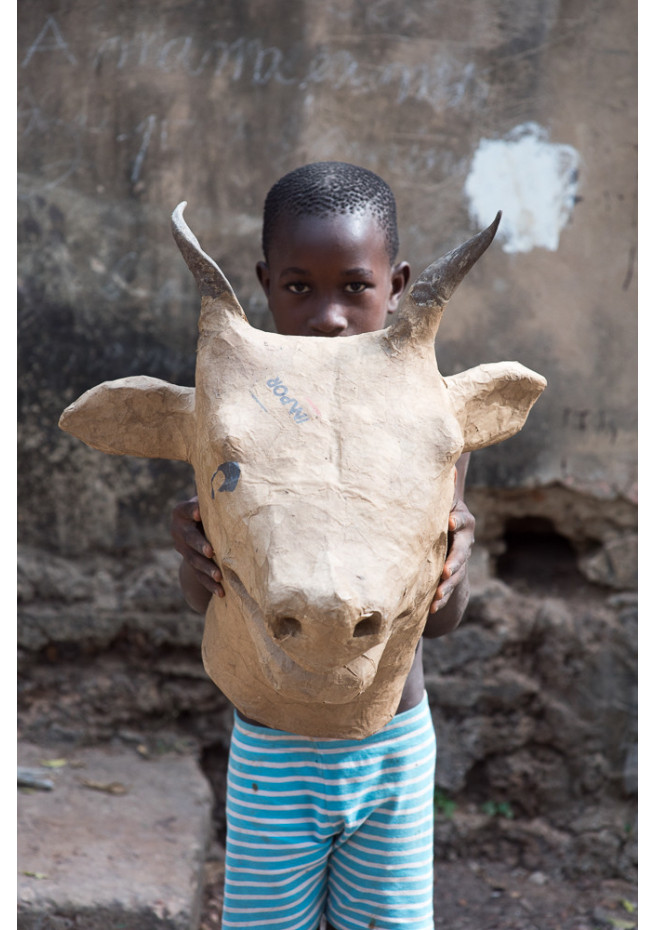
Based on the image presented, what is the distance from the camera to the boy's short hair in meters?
1.80

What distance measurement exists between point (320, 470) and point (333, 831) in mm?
855

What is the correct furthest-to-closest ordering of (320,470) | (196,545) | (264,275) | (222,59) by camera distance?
1. (222,59)
2. (264,275)
3. (196,545)
4. (320,470)

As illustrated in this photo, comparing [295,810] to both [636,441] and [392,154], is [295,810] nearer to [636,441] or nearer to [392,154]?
[636,441]

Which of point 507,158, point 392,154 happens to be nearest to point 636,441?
point 507,158

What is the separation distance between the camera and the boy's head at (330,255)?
1.75 meters

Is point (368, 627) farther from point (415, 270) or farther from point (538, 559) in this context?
point (538, 559)

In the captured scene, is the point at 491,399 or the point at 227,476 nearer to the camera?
the point at 227,476

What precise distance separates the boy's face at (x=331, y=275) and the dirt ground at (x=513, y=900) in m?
1.94

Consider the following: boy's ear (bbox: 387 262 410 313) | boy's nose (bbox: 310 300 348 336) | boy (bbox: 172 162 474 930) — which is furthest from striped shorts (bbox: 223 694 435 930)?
boy's ear (bbox: 387 262 410 313)

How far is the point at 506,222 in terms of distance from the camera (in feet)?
9.40

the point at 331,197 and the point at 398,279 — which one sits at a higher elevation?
the point at 331,197

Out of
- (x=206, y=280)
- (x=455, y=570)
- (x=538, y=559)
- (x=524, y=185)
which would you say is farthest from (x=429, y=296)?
(x=538, y=559)

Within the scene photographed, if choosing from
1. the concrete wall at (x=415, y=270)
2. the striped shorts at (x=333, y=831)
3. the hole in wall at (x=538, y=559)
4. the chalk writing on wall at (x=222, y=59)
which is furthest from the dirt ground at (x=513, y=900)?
the chalk writing on wall at (x=222, y=59)

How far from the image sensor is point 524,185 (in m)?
2.87
